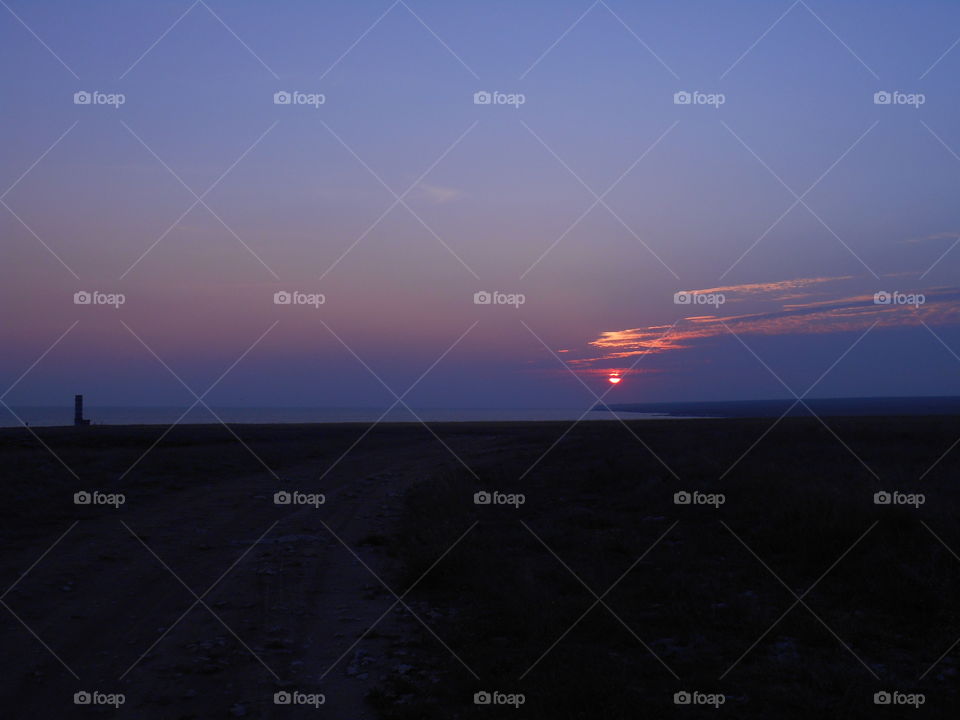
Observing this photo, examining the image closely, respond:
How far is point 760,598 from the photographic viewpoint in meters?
9.67

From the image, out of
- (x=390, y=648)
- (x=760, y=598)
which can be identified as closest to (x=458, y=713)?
(x=390, y=648)

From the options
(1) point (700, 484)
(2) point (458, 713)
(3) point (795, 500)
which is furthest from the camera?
(1) point (700, 484)

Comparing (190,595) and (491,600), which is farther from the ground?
(190,595)

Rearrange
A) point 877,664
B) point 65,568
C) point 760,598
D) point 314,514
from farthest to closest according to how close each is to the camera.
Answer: point 314,514
point 65,568
point 760,598
point 877,664

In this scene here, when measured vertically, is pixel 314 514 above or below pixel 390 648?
above

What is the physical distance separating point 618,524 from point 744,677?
24.5ft

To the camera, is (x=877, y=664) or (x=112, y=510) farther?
(x=112, y=510)

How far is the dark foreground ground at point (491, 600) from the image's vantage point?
6641 mm

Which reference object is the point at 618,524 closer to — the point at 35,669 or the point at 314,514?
the point at 314,514

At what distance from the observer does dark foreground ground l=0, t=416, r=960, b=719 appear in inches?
261

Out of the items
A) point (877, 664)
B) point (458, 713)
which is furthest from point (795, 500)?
point (458, 713)

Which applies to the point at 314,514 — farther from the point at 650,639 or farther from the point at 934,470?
the point at 934,470

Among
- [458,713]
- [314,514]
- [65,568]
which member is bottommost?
[458,713]

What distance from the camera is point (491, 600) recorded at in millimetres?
9516
